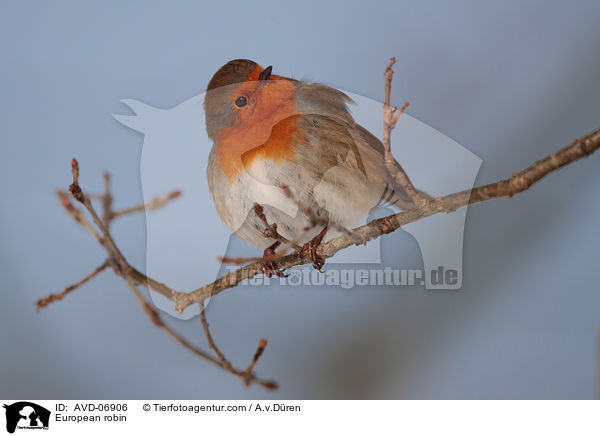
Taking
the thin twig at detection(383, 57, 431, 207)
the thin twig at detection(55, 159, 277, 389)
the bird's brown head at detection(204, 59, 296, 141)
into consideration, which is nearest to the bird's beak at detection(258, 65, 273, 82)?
the bird's brown head at detection(204, 59, 296, 141)

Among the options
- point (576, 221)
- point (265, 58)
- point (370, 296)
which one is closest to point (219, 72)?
point (265, 58)

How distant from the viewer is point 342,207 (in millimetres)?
807

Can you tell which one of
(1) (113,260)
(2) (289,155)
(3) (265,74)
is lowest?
(1) (113,260)

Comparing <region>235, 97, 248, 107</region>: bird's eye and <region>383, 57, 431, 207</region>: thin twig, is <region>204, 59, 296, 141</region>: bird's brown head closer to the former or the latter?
<region>235, 97, 248, 107</region>: bird's eye

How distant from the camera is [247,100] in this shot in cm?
76

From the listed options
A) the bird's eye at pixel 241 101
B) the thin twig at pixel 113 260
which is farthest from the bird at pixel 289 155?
the thin twig at pixel 113 260

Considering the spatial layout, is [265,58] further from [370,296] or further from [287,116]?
[370,296]

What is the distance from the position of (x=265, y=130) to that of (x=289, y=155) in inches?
2.1

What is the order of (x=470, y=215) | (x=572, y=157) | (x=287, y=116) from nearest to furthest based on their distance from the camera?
(x=572, y=157) → (x=287, y=116) → (x=470, y=215)

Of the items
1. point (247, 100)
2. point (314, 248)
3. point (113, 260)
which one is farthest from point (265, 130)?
point (113, 260)

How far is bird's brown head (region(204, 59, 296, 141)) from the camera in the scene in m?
0.76

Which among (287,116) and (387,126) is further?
(287,116)

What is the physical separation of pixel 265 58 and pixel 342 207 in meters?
0.29

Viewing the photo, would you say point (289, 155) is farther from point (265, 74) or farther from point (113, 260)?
point (113, 260)
